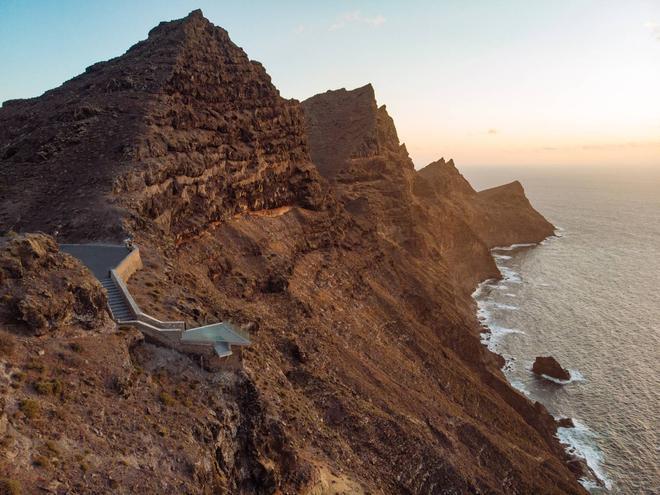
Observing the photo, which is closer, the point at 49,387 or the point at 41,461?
the point at 41,461

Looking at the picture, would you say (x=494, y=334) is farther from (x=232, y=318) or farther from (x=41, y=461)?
(x=41, y=461)

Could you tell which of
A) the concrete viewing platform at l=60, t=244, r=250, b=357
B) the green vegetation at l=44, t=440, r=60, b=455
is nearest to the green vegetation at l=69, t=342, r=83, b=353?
the concrete viewing platform at l=60, t=244, r=250, b=357

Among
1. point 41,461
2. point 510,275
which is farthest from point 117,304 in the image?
point 510,275

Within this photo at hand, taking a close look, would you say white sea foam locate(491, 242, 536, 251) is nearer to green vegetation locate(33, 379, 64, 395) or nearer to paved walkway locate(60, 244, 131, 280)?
paved walkway locate(60, 244, 131, 280)

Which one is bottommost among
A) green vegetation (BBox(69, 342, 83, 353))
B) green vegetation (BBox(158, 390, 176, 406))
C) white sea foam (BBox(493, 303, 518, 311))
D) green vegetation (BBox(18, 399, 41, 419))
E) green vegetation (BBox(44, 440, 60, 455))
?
white sea foam (BBox(493, 303, 518, 311))

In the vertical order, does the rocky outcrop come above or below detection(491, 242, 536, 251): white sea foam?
above

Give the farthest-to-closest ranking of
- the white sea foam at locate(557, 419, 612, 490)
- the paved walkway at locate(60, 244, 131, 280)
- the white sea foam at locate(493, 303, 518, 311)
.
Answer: the white sea foam at locate(493, 303, 518, 311) < the white sea foam at locate(557, 419, 612, 490) < the paved walkway at locate(60, 244, 131, 280)
